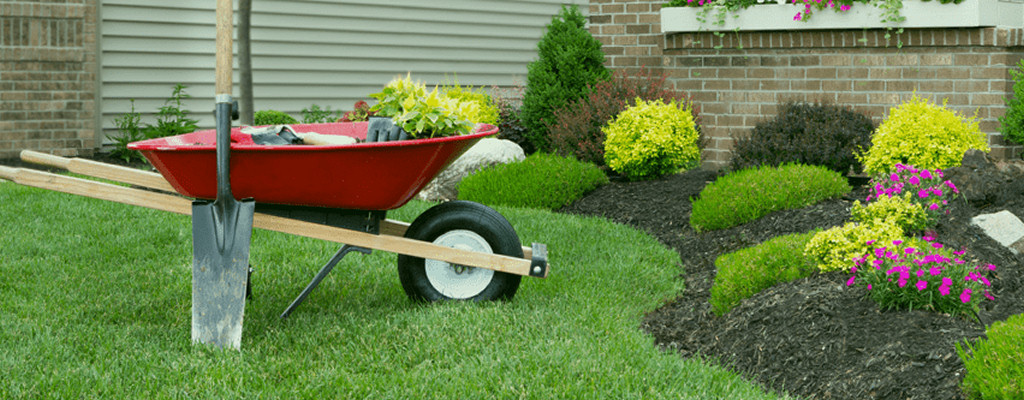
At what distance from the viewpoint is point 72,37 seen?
26.9 ft

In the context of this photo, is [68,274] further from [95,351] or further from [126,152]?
[126,152]

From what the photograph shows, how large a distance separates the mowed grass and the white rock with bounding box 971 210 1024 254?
1.54m

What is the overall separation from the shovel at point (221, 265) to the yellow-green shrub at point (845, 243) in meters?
2.34

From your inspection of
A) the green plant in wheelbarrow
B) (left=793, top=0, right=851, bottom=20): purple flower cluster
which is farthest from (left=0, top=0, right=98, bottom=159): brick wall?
(left=793, top=0, right=851, bottom=20): purple flower cluster

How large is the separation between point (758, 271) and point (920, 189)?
3.95 ft

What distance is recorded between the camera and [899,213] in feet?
14.1

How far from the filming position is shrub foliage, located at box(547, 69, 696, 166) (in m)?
7.40

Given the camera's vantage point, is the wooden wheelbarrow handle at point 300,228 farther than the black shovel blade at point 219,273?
Yes

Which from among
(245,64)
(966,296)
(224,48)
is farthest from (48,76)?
(966,296)

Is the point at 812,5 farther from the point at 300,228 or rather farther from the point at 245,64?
the point at 300,228

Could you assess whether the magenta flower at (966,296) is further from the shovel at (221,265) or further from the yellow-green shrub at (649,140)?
the yellow-green shrub at (649,140)

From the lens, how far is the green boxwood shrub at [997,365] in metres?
2.55

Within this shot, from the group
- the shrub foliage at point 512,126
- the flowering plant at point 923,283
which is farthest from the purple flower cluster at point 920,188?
the shrub foliage at point 512,126

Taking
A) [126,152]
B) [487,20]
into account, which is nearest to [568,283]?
[126,152]
